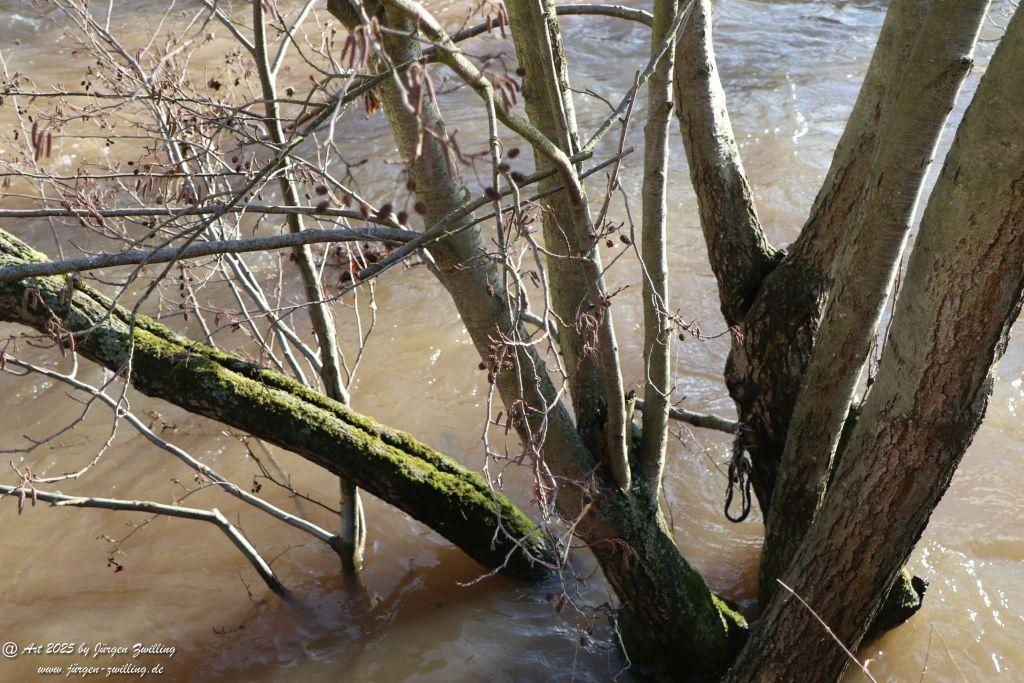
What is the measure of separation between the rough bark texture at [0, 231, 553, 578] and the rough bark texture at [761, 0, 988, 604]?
1035 mm

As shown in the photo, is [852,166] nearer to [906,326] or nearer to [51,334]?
[906,326]

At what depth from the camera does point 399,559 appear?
13.5ft

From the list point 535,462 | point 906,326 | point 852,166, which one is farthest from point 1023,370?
point 535,462

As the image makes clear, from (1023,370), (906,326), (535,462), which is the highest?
(906,326)

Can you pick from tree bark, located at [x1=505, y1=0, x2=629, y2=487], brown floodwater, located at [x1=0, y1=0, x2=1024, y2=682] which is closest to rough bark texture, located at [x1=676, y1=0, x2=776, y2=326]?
tree bark, located at [x1=505, y1=0, x2=629, y2=487]

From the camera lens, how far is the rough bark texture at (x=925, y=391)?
6.93ft

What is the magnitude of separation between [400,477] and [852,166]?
200 cm

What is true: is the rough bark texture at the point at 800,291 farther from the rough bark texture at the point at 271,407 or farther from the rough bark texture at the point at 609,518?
the rough bark texture at the point at 271,407

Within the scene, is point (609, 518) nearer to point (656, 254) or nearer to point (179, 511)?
point (656, 254)

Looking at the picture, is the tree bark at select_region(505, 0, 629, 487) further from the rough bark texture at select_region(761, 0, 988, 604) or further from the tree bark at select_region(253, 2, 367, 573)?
the tree bark at select_region(253, 2, 367, 573)

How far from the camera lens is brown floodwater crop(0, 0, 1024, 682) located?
3.62 metres

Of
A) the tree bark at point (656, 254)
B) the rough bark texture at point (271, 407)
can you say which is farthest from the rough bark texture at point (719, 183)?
the rough bark texture at point (271, 407)

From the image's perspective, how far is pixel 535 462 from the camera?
194 centimetres

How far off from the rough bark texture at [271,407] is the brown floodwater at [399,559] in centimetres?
44
